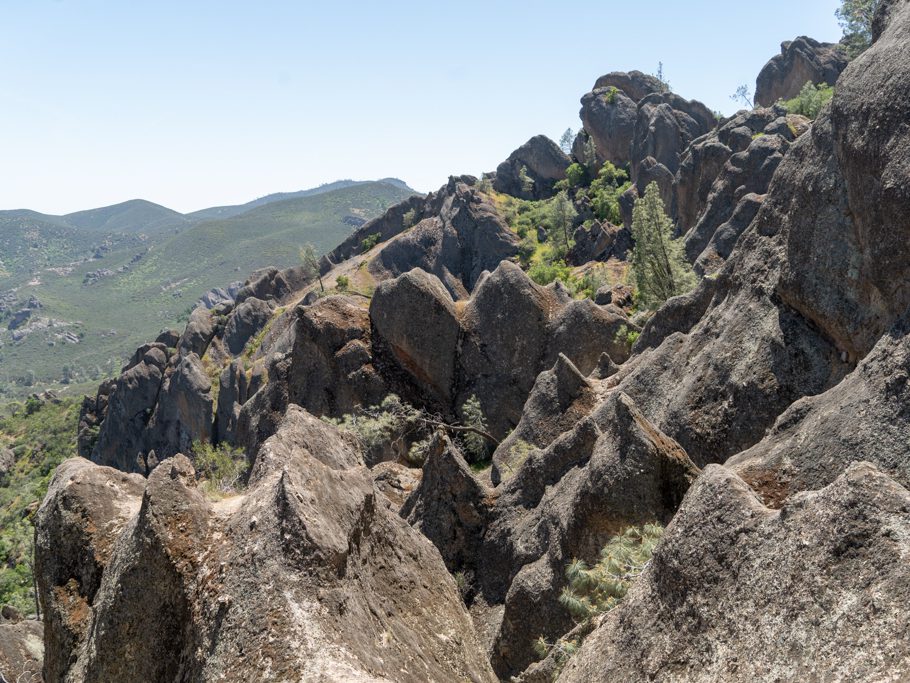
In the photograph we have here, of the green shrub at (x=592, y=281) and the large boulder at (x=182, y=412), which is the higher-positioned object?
the green shrub at (x=592, y=281)

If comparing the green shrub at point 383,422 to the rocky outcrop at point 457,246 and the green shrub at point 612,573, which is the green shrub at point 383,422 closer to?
the green shrub at point 612,573

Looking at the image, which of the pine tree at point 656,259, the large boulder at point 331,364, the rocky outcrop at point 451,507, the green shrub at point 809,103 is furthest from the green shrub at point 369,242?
the rocky outcrop at point 451,507

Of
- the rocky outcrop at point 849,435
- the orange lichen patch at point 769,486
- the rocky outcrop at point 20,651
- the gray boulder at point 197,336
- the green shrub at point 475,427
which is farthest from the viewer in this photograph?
the gray boulder at point 197,336

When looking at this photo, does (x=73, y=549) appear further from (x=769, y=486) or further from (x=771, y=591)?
(x=769, y=486)

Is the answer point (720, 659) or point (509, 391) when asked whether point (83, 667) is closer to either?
point (720, 659)

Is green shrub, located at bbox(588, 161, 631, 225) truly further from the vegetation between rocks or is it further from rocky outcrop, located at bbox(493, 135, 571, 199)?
the vegetation between rocks

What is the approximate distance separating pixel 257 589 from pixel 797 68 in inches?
5528

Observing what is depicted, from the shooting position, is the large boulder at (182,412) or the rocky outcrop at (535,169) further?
the rocky outcrop at (535,169)

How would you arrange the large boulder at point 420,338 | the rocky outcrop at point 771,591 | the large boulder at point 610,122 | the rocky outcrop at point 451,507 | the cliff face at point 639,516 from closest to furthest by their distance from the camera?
1. the rocky outcrop at point 771,591
2. the cliff face at point 639,516
3. the rocky outcrop at point 451,507
4. the large boulder at point 420,338
5. the large boulder at point 610,122

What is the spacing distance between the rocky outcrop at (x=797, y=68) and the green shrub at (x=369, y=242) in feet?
265

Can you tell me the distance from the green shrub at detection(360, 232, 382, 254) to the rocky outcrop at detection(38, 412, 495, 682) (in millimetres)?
135757

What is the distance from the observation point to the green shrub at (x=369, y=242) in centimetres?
15012

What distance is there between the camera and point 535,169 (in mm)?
148375

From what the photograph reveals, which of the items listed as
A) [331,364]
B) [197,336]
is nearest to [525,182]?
Answer: [197,336]
